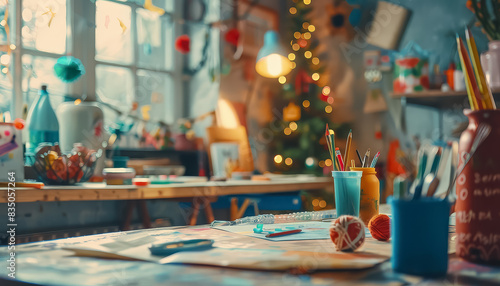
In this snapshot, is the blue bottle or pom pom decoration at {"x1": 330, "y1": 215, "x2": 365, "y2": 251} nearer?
pom pom decoration at {"x1": 330, "y1": 215, "x2": 365, "y2": 251}

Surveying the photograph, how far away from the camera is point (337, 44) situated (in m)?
4.29

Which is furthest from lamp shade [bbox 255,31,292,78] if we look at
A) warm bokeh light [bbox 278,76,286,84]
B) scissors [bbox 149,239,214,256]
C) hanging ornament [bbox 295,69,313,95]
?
scissors [bbox 149,239,214,256]

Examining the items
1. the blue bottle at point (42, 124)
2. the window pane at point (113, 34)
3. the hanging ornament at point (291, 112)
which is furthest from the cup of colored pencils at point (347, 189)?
the hanging ornament at point (291, 112)

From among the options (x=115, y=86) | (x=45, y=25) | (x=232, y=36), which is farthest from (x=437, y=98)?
(x=45, y=25)

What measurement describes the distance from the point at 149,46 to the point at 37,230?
1761 millimetres

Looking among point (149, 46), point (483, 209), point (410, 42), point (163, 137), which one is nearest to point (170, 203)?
point (163, 137)

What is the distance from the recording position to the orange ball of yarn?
0.80m

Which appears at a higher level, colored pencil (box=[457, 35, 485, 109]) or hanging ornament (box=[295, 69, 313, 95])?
hanging ornament (box=[295, 69, 313, 95])

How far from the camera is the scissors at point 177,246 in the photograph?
0.66 meters

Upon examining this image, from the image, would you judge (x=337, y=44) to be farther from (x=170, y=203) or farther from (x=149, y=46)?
(x=170, y=203)

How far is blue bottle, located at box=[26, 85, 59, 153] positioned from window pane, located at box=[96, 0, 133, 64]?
0.99 metres

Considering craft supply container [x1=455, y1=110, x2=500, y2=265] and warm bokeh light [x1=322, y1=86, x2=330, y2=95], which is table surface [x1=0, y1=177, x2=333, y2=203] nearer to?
craft supply container [x1=455, y1=110, x2=500, y2=265]

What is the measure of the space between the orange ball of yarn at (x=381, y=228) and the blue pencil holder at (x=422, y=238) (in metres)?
0.23

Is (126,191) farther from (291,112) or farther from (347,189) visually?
(291,112)
